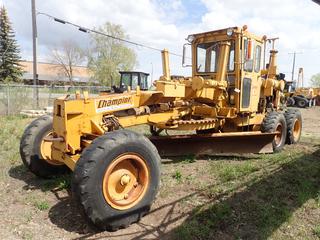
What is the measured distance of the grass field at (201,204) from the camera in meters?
4.32

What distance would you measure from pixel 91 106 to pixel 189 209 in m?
2.12

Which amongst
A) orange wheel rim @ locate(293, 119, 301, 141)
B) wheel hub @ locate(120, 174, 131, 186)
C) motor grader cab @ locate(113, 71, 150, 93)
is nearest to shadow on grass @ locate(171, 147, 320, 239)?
wheel hub @ locate(120, 174, 131, 186)

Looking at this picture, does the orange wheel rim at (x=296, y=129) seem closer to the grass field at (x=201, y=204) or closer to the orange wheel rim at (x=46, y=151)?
Answer: the grass field at (x=201, y=204)

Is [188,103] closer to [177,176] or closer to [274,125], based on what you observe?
[177,176]

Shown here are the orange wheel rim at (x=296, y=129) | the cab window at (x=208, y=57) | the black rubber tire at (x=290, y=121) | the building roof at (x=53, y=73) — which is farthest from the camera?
the building roof at (x=53, y=73)

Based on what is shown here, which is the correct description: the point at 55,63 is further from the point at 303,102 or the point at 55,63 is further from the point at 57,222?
the point at 57,222

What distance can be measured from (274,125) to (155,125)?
10.4ft

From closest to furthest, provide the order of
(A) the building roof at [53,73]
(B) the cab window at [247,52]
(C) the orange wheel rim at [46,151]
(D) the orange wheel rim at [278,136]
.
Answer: (C) the orange wheel rim at [46,151]
(B) the cab window at [247,52]
(D) the orange wheel rim at [278,136]
(A) the building roof at [53,73]

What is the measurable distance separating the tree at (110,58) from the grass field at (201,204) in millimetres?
42165

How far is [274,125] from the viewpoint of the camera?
26.5 ft

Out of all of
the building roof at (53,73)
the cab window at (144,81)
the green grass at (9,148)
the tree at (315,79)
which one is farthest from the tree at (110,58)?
the tree at (315,79)

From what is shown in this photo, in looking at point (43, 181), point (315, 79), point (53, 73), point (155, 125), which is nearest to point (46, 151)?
point (43, 181)

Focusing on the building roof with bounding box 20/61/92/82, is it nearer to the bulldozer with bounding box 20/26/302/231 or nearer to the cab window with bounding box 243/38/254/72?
the bulldozer with bounding box 20/26/302/231

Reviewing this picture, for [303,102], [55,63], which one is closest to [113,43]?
[55,63]
